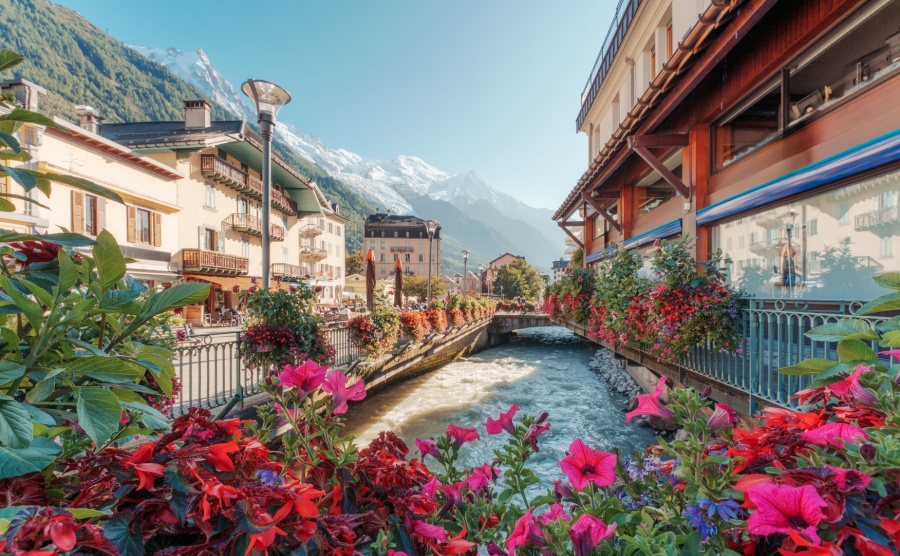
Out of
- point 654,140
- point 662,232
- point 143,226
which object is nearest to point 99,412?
point 654,140

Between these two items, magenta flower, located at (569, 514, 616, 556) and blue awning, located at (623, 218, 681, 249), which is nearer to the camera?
magenta flower, located at (569, 514, 616, 556)

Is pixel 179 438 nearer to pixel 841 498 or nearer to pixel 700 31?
pixel 841 498

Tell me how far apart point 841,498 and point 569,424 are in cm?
827

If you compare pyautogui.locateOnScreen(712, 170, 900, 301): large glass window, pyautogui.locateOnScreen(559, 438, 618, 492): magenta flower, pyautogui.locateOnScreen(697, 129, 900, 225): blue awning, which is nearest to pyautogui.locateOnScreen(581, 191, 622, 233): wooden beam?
pyautogui.locateOnScreen(712, 170, 900, 301): large glass window

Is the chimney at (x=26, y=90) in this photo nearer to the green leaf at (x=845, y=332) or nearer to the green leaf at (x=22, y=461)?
the green leaf at (x=22, y=461)

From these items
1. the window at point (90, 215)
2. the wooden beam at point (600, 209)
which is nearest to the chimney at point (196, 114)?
the window at point (90, 215)

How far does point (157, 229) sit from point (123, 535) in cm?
2484

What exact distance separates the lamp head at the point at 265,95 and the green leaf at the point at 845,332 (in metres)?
6.50

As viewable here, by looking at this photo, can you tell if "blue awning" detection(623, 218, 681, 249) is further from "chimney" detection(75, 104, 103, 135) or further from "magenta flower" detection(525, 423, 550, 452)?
"chimney" detection(75, 104, 103, 135)

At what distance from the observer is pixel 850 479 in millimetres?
716

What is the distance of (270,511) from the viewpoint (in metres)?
0.79

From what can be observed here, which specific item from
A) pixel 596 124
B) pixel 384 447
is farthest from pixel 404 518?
pixel 596 124

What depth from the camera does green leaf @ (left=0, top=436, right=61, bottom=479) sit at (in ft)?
2.03

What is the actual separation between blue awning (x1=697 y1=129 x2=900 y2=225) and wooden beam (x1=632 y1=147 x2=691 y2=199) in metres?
1.21
